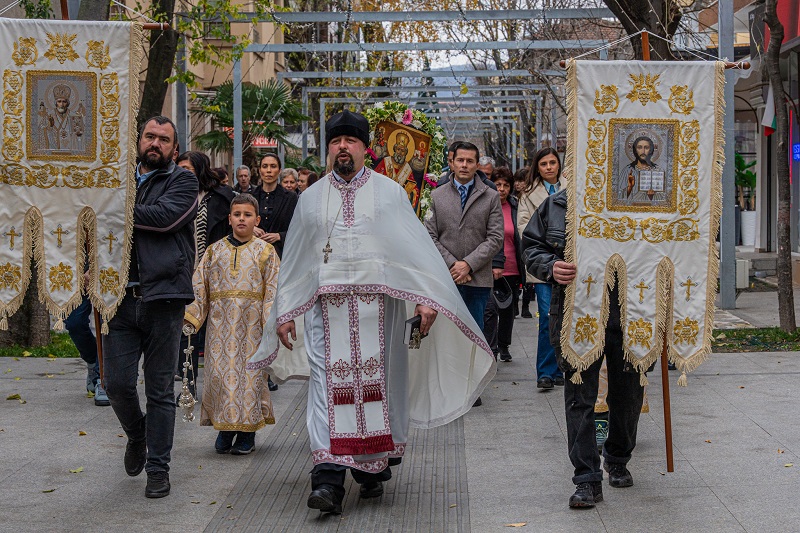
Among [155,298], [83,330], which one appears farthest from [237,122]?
[155,298]

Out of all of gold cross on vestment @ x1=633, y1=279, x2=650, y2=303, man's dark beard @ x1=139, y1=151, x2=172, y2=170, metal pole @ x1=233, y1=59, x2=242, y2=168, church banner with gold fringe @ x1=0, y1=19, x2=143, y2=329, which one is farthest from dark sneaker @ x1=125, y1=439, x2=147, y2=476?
metal pole @ x1=233, y1=59, x2=242, y2=168

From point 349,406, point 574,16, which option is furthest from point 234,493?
point 574,16

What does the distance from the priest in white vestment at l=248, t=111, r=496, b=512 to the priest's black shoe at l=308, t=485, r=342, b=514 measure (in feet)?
0.08

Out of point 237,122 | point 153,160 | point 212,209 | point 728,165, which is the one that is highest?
point 237,122

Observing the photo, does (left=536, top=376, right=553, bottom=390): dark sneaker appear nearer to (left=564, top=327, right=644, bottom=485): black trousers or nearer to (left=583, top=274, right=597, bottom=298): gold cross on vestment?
(left=564, top=327, right=644, bottom=485): black trousers

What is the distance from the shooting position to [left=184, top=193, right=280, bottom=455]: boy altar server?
320 inches

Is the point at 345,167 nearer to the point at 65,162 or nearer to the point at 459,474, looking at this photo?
the point at 65,162

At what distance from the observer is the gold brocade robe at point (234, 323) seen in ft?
26.6

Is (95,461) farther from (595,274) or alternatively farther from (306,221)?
(595,274)

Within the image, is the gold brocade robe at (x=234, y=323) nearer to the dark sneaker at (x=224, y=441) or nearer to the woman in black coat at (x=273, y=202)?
the dark sneaker at (x=224, y=441)

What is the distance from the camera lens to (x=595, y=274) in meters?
6.73

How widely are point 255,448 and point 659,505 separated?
114 inches

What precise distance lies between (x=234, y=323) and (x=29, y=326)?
5473 mm

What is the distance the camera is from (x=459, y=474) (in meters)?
7.50
